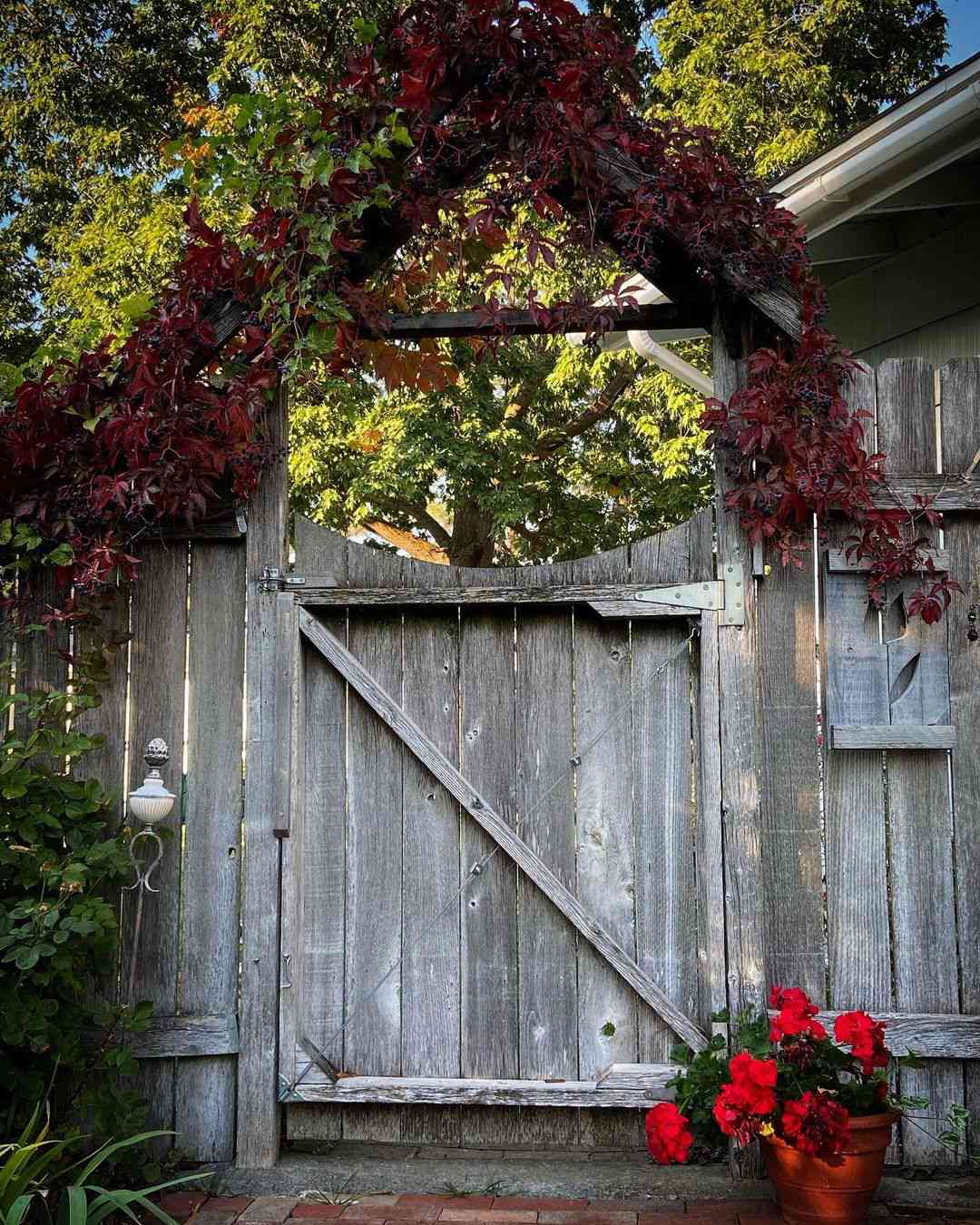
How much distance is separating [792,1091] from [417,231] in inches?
101

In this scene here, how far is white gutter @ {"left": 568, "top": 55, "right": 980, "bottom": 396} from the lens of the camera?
12.5 ft

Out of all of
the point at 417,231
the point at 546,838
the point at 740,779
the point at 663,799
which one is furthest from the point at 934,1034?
the point at 417,231

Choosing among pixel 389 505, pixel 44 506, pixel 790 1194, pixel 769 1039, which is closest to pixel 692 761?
pixel 769 1039

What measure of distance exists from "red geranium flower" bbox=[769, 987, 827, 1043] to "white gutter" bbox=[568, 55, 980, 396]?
89.1 inches

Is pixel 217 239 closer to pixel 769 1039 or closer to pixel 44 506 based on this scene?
pixel 44 506

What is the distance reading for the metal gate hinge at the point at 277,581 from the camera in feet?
11.6

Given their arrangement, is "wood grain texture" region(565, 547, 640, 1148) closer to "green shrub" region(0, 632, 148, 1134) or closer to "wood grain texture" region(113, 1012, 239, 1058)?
"wood grain texture" region(113, 1012, 239, 1058)

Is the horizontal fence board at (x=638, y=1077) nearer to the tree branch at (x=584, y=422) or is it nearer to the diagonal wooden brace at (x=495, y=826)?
the diagonal wooden brace at (x=495, y=826)

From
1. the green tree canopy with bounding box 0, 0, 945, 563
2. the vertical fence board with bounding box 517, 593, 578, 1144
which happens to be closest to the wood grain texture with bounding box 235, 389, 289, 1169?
the vertical fence board with bounding box 517, 593, 578, 1144

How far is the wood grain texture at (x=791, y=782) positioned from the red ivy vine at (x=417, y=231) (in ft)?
0.63

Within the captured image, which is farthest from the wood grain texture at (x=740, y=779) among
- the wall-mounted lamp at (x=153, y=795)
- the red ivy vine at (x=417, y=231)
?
the wall-mounted lamp at (x=153, y=795)

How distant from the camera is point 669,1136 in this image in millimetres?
2887

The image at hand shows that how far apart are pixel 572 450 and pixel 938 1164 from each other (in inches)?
385

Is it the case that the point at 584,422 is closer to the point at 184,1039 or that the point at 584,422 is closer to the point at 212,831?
the point at 212,831
